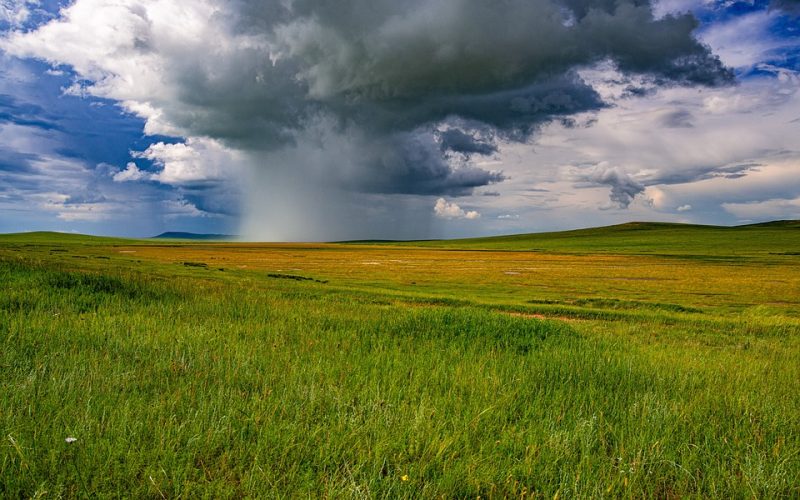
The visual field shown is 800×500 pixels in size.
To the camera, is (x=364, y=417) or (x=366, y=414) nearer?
(x=364, y=417)

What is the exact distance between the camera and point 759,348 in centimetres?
1272

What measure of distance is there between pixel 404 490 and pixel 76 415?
3215 millimetres

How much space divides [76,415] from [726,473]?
6111 mm

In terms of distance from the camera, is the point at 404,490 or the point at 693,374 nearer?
the point at 404,490

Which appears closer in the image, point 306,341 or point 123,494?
point 123,494

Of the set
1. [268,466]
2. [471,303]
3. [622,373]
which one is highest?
[268,466]

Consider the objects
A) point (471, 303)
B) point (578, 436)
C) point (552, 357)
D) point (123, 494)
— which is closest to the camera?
point (123, 494)

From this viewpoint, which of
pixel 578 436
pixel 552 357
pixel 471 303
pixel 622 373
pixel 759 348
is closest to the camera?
pixel 578 436

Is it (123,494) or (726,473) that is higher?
(123,494)

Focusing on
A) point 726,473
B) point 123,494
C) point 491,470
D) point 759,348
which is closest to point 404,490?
point 491,470

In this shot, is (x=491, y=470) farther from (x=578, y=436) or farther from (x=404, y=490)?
(x=578, y=436)

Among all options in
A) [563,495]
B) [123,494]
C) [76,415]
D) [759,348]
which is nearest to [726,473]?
[563,495]

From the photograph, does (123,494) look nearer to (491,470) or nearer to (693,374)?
(491,470)

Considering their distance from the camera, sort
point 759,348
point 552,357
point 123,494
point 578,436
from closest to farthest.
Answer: point 123,494, point 578,436, point 552,357, point 759,348
